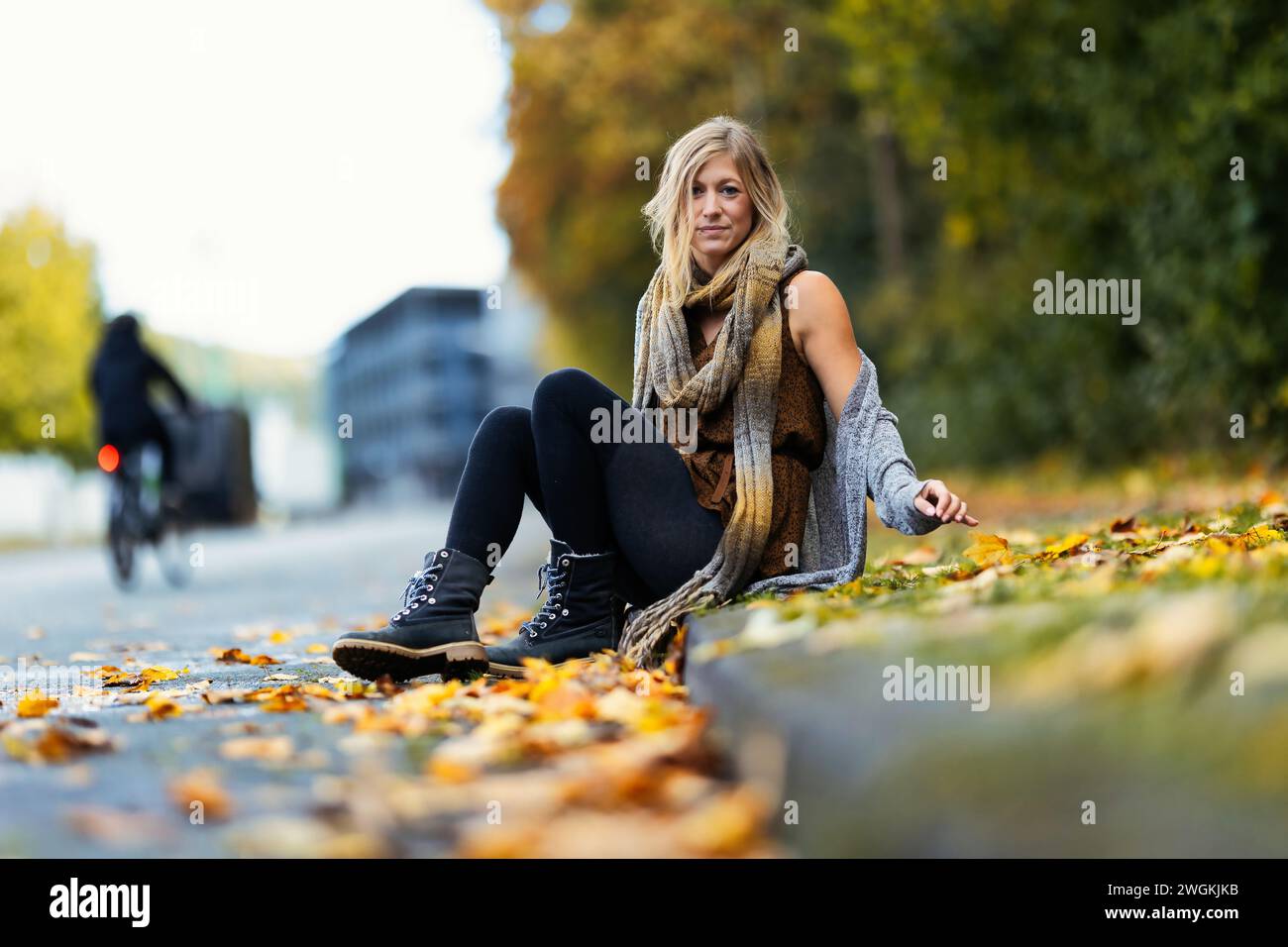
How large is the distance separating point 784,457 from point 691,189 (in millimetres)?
836

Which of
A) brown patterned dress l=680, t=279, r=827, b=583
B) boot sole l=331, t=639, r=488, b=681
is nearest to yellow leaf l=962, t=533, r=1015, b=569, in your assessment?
brown patterned dress l=680, t=279, r=827, b=583

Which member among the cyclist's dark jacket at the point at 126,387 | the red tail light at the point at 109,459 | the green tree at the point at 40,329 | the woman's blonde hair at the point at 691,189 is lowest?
the red tail light at the point at 109,459

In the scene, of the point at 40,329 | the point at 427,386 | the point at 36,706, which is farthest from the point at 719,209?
the point at 427,386

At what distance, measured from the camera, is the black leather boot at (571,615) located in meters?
4.04

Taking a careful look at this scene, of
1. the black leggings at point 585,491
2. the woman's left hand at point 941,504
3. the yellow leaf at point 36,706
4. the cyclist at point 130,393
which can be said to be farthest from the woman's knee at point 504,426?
the cyclist at point 130,393

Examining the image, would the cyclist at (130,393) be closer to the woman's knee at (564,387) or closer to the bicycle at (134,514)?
the bicycle at (134,514)

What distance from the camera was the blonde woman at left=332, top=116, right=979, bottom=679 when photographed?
12.7 feet

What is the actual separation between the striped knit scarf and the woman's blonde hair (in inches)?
3.5

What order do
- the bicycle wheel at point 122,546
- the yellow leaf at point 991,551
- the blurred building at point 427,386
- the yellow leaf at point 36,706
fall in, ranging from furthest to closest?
the blurred building at point 427,386, the bicycle wheel at point 122,546, the yellow leaf at point 991,551, the yellow leaf at point 36,706

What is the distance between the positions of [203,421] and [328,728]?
74.5ft

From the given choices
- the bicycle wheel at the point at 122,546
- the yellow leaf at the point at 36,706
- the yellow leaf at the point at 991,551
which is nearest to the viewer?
the yellow leaf at the point at 36,706

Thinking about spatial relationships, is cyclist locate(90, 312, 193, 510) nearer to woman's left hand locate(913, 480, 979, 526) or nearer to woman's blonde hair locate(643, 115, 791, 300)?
woman's blonde hair locate(643, 115, 791, 300)

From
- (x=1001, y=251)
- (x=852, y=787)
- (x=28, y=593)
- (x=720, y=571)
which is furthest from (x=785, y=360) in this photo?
(x=1001, y=251)
